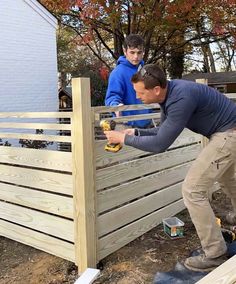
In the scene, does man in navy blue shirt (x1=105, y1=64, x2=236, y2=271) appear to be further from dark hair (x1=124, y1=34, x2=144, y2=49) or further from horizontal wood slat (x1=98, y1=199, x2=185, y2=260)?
dark hair (x1=124, y1=34, x2=144, y2=49)

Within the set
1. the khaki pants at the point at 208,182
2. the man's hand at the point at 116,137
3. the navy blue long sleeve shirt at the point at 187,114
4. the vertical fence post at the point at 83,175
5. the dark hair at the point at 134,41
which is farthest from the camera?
the dark hair at the point at 134,41

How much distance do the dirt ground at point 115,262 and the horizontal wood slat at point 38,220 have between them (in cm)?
27

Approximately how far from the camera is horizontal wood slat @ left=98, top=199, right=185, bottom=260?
11.1 feet

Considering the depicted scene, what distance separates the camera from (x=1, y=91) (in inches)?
466

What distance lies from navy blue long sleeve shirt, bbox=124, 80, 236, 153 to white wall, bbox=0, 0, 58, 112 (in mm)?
9803

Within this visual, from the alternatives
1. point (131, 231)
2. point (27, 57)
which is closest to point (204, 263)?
point (131, 231)

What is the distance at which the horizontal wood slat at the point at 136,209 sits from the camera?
3346 millimetres

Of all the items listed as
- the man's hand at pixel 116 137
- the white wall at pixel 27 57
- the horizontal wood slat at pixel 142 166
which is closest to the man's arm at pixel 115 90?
the horizontal wood slat at pixel 142 166

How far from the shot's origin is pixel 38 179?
349 cm

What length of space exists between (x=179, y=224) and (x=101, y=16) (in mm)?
10249

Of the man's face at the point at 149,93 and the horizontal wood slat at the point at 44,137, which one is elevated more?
the man's face at the point at 149,93

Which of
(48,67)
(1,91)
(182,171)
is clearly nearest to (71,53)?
(48,67)

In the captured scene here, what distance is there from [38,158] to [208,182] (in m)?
1.50

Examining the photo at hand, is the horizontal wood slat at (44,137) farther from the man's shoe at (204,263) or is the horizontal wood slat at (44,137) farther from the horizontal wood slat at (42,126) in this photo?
the man's shoe at (204,263)
